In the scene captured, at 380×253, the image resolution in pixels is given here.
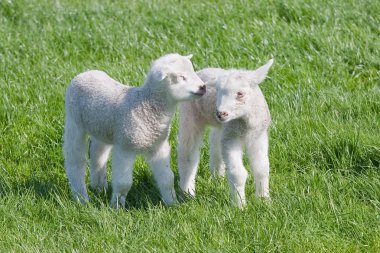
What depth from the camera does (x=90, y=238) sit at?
567 centimetres

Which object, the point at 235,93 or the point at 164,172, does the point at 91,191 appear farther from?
the point at 235,93

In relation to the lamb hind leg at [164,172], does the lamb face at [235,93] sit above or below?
above

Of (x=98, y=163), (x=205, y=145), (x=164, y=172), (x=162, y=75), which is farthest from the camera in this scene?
(x=205, y=145)

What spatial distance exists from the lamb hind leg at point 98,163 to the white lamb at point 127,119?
10 cm

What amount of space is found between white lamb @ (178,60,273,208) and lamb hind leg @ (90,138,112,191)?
2.20 ft

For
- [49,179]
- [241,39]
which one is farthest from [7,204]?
[241,39]

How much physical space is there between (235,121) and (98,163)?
53.6 inches

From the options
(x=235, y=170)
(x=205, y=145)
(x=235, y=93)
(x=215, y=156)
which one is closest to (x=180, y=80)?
(x=235, y=93)

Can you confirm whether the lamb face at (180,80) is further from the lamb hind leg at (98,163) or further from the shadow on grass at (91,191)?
the lamb hind leg at (98,163)

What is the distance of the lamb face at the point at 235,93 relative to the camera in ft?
18.6

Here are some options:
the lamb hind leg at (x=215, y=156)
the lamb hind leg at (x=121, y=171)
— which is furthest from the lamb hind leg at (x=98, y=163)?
the lamb hind leg at (x=215, y=156)

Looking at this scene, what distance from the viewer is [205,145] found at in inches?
284

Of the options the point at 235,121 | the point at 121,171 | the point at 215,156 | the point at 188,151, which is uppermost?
the point at 235,121

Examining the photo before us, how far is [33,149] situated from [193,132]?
1640mm
